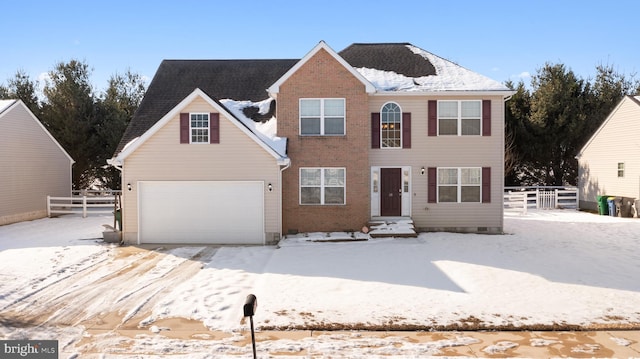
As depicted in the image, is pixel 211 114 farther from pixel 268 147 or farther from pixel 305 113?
pixel 305 113

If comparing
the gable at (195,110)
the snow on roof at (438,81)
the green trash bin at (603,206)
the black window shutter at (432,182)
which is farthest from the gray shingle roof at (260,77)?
the green trash bin at (603,206)

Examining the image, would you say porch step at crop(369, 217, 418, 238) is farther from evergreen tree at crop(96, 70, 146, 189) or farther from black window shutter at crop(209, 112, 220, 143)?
evergreen tree at crop(96, 70, 146, 189)

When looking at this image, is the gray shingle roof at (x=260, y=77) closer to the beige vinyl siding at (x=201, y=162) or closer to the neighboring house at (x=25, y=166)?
the beige vinyl siding at (x=201, y=162)

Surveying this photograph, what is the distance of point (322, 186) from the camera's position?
54.5 ft

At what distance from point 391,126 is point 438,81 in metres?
2.75

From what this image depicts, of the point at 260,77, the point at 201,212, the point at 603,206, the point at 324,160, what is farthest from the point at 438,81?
the point at 603,206

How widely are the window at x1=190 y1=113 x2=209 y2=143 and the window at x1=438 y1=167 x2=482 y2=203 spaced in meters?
9.22

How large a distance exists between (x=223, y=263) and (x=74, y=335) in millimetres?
5076

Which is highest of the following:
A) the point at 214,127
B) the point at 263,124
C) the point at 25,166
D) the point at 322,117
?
the point at 322,117

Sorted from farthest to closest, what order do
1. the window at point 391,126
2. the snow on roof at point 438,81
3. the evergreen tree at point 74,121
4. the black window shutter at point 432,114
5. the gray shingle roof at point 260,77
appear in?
1. the evergreen tree at point 74,121
2. the gray shingle roof at point 260,77
3. the window at point 391,126
4. the black window shutter at point 432,114
5. the snow on roof at point 438,81

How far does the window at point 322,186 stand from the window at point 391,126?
87.7 inches

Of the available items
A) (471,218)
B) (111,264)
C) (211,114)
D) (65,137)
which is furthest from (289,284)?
(65,137)

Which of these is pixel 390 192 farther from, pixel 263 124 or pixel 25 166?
pixel 25 166

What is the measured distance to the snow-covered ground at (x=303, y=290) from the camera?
720 cm
